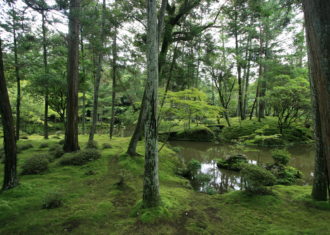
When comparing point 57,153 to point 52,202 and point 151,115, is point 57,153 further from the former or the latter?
point 151,115

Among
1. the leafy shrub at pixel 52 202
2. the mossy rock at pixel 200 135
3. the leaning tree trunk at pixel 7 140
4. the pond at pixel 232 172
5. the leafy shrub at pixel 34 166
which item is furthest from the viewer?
the mossy rock at pixel 200 135

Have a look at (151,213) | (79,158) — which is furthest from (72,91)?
(151,213)

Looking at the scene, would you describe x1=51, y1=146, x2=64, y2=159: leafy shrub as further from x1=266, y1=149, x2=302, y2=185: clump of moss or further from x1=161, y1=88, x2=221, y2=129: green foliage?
x1=266, y1=149, x2=302, y2=185: clump of moss

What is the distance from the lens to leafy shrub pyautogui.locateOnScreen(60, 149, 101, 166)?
258 inches

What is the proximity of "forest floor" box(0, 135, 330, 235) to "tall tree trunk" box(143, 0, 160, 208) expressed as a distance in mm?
353

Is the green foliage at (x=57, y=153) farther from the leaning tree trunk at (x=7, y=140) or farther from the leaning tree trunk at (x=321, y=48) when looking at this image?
the leaning tree trunk at (x=321, y=48)

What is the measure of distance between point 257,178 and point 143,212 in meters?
2.88

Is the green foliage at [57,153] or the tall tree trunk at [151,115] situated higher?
the tall tree trunk at [151,115]

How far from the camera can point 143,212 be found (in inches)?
132

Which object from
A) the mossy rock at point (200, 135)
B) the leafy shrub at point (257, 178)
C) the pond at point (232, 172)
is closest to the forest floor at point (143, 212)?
the leafy shrub at point (257, 178)

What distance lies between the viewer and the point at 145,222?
10.2ft

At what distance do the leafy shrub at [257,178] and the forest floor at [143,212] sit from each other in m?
0.19

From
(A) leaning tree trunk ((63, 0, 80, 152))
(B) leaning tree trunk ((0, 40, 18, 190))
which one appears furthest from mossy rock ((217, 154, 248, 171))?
(B) leaning tree trunk ((0, 40, 18, 190))

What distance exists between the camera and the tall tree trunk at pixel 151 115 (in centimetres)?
332
